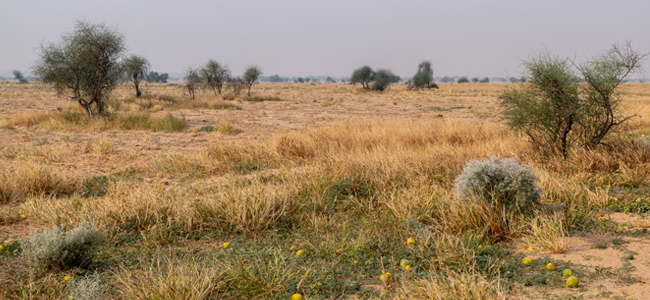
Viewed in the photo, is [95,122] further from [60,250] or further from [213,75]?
[213,75]

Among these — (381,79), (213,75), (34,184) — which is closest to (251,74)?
(213,75)

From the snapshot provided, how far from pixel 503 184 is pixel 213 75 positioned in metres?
34.9

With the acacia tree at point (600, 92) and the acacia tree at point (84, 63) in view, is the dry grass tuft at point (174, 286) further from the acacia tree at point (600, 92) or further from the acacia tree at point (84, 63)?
the acacia tree at point (84, 63)

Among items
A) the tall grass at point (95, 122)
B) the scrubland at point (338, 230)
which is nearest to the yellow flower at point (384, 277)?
the scrubland at point (338, 230)

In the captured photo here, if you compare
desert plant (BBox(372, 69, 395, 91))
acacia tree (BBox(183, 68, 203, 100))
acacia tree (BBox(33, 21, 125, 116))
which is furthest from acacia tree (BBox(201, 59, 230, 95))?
desert plant (BBox(372, 69, 395, 91))

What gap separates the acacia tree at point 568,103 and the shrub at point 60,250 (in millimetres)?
7243

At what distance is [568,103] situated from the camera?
731 cm

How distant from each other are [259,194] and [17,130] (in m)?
13.1

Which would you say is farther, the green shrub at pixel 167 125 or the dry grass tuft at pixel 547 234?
the green shrub at pixel 167 125

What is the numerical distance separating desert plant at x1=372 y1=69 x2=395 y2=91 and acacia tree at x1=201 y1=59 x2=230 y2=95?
27.0m

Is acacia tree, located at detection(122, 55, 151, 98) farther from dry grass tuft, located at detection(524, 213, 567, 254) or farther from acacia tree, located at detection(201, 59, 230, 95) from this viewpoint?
dry grass tuft, located at detection(524, 213, 567, 254)

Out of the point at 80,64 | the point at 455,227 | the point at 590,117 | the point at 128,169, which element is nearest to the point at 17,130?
the point at 80,64

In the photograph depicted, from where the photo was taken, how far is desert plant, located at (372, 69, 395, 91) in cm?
5834

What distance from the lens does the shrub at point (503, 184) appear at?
15.0ft
